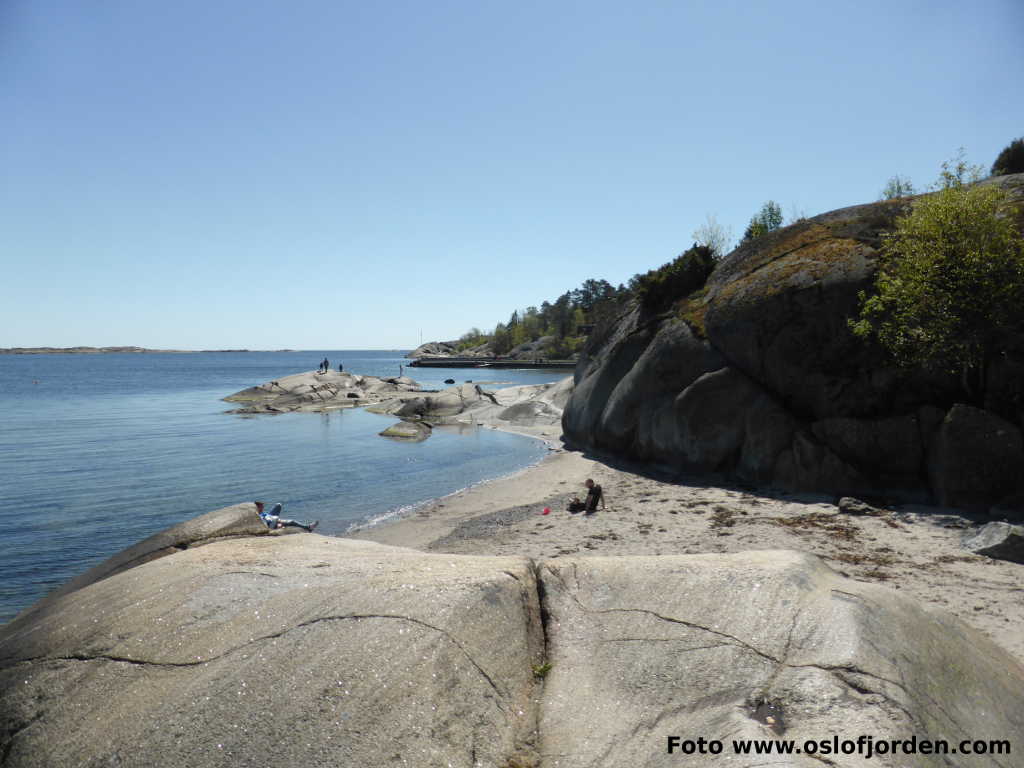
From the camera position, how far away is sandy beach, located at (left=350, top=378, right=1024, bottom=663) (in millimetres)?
9289

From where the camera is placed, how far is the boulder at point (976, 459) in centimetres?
1293

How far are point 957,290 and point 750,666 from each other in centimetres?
1412

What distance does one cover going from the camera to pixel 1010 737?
14.8 ft

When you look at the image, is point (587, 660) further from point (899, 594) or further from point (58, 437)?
point (58, 437)

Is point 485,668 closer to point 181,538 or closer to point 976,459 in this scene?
point 181,538

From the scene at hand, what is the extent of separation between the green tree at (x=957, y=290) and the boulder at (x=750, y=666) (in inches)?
435

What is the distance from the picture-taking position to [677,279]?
81.7 ft

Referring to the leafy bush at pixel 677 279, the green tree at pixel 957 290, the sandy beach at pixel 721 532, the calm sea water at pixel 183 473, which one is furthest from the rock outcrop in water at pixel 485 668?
the leafy bush at pixel 677 279

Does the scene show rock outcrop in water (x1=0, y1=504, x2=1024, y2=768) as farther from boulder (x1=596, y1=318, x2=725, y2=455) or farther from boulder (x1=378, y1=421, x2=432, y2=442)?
boulder (x1=378, y1=421, x2=432, y2=442)

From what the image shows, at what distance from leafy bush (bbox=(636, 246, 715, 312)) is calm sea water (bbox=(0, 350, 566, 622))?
9.29m

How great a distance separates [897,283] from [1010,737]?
1339cm

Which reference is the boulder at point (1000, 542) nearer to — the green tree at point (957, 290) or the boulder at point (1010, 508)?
the boulder at point (1010, 508)

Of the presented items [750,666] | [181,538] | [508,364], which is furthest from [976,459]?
[508,364]

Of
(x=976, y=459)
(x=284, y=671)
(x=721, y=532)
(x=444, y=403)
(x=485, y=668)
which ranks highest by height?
(x=284, y=671)
